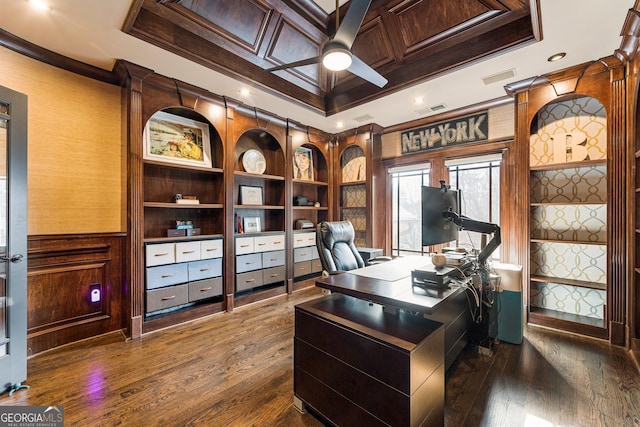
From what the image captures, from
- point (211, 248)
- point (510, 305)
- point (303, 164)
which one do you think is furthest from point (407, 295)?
point (303, 164)

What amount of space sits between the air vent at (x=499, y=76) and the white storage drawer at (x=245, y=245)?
3.46 metres

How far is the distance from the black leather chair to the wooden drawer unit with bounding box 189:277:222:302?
59.0 inches

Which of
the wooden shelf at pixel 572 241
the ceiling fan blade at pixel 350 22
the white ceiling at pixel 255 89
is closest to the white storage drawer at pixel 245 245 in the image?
the white ceiling at pixel 255 89

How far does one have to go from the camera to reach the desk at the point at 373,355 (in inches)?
50.7

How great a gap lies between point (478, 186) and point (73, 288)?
16.0 feet

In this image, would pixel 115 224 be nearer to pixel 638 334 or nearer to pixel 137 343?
pixel 137 343

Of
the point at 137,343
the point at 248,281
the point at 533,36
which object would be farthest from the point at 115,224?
the point at 533,36

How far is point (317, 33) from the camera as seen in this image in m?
2.99

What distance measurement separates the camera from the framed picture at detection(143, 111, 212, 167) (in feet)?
10.1

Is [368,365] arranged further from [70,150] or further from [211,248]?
[70,150]

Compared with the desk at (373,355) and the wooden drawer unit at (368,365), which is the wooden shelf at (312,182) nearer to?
the desk at (373,355)

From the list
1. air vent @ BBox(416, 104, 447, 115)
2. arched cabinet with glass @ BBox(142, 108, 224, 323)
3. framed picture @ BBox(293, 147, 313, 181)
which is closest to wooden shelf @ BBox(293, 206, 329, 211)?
framed picture @ BBox(293, 147, 313, 181)

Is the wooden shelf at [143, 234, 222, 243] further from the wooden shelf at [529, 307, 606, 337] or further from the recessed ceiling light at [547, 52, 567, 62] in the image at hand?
the recessed ceiling light at [547, 52, 567, 62]

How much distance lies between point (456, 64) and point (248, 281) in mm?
3567
